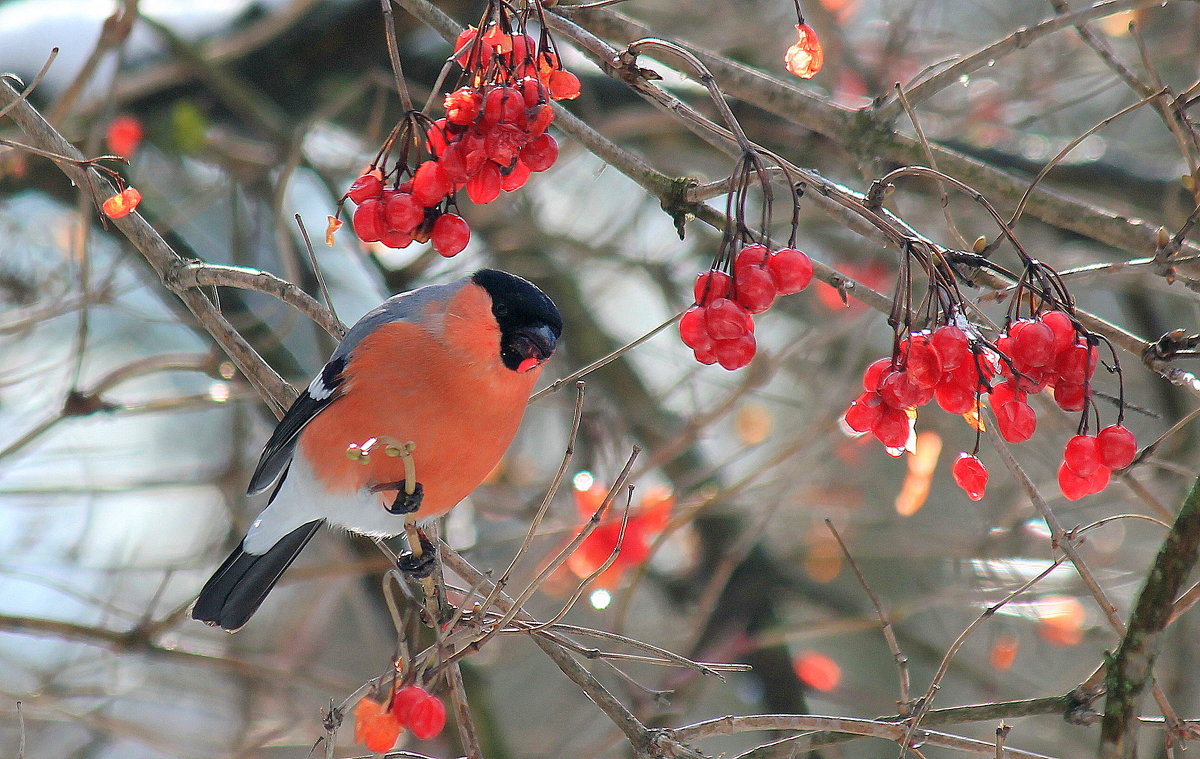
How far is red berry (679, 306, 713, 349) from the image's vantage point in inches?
56.2

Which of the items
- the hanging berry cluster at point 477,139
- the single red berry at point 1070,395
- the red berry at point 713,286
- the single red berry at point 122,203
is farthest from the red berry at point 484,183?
the single red berry at point 1070,395

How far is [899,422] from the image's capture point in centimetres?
145

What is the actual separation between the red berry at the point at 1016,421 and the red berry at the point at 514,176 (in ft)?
2.56

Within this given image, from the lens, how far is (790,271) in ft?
4.66

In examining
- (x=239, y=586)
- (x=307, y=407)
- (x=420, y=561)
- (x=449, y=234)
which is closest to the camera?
(x=449, y=234)

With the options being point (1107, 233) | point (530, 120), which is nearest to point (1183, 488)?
point (1107, 233)

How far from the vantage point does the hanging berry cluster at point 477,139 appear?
4.89 feet

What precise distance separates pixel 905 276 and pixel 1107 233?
0.89 m

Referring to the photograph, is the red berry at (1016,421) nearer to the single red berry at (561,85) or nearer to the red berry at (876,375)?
the red berry at (876,375)

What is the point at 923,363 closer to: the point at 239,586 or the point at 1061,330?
the point at 1061,330

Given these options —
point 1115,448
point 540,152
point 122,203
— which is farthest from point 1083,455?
point 122,203

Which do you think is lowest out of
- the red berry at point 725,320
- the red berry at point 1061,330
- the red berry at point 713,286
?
the red berry at point 1061,330

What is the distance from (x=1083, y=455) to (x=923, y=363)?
0.35 metres

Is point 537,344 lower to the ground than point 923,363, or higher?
higher
